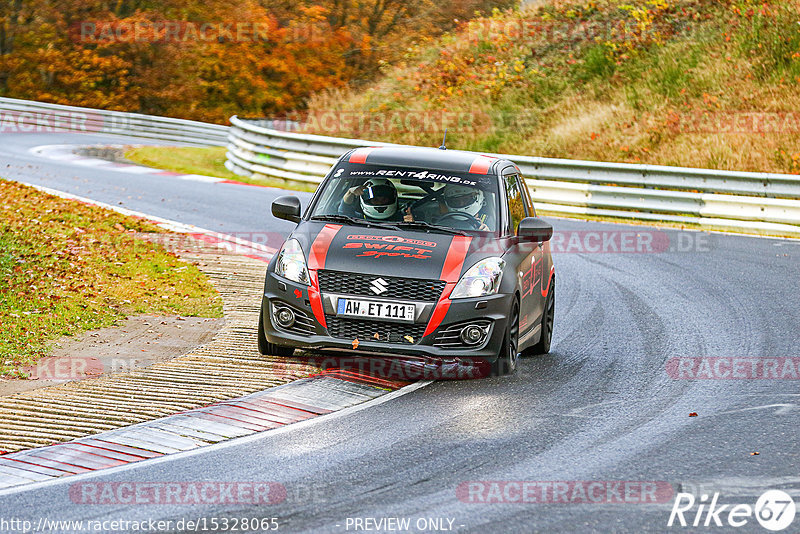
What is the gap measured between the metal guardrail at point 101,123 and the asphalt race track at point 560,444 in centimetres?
2690

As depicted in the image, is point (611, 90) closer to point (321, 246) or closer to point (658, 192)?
point (658, 192)

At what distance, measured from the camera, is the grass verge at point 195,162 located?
25391mm

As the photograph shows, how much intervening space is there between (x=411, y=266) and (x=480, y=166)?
1.78m

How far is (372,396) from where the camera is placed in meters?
8.57

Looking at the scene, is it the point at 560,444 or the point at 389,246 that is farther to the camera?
the point at 389,246

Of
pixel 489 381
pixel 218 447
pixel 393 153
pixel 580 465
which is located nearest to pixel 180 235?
pixel 393 153

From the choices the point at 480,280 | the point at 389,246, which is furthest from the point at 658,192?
the point at 389,246

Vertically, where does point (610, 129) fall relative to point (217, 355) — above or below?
above

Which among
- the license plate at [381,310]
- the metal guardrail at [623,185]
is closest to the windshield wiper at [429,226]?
the license plate at [381,310]

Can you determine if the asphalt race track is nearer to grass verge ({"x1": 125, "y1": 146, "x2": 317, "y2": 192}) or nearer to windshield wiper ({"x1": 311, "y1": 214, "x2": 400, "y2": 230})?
windshield wiper ({"x1": 311, "y1": 214, "x2": 400, "y2": 230})

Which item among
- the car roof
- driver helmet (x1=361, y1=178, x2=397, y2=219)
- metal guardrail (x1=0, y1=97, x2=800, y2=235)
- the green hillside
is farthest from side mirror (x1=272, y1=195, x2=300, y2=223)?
the green hillside

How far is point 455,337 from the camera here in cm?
872

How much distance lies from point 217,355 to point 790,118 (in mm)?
20072

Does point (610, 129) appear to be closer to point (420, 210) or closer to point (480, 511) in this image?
point (420, 210)
